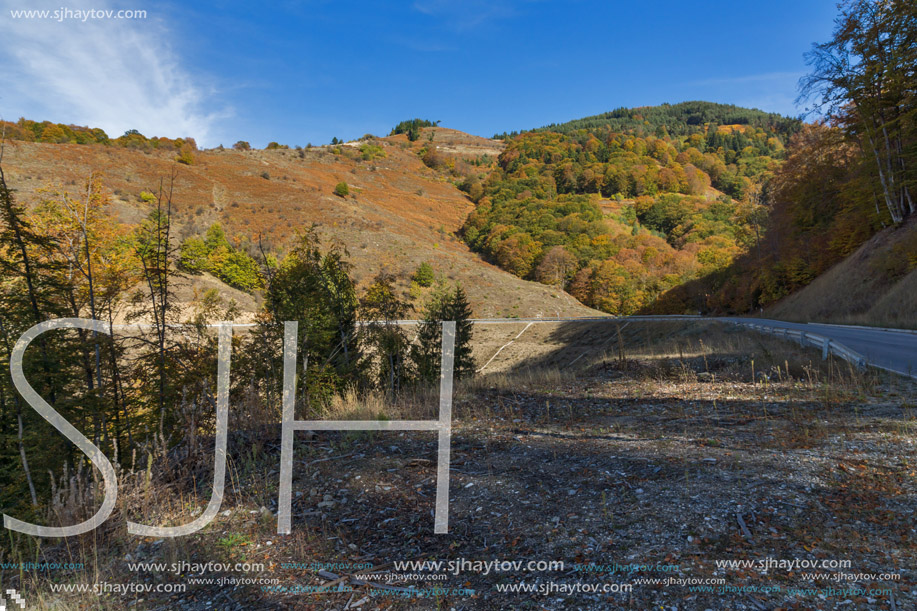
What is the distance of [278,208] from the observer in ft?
186

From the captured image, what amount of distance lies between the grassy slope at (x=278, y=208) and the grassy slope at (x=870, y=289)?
26.0m

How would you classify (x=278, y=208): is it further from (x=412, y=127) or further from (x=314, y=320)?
(x=412, y=127)

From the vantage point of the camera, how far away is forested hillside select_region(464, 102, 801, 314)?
61719mm

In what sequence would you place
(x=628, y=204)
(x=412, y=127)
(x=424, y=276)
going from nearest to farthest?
(x=424, y=276)
(x=628, y=204)
(x=412, y=127)

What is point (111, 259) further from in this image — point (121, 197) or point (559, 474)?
point (121, 197)

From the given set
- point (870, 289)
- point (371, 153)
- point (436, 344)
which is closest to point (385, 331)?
point (436, 344)

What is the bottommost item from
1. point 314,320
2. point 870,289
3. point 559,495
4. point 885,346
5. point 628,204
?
point 559,495

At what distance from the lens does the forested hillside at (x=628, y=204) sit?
202ft

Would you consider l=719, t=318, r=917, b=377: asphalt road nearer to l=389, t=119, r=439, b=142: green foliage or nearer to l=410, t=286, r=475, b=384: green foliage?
l=410, t=286, r=475, b=384: green foliage

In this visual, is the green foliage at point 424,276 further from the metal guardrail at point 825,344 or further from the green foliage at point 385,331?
the metal guardrail at point 825,344

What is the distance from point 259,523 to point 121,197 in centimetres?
5661

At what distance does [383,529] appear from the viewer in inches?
141

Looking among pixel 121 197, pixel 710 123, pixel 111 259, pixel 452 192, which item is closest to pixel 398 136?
pixel 452 192

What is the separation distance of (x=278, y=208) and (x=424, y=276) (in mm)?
23820
